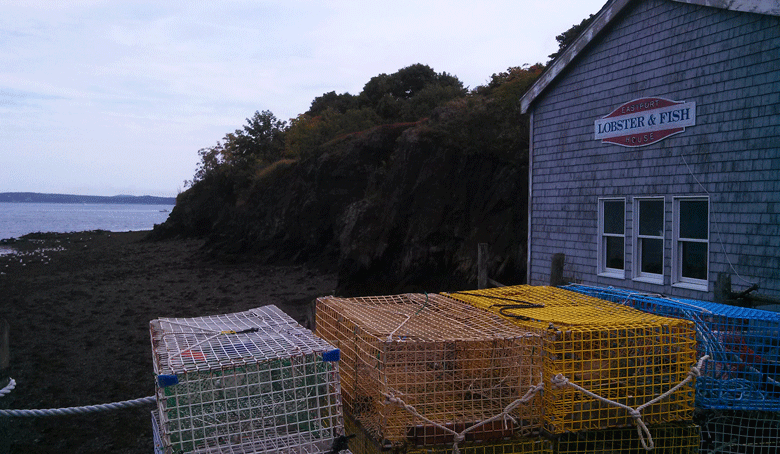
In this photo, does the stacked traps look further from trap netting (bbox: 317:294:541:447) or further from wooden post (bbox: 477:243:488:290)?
wooden post (bbox: 477:243:488:290)

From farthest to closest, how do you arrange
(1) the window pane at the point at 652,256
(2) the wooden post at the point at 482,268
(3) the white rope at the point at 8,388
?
(1) the window pane at the point at 652,256 < (2) the wooden post at the point at 482,268 < (3) the white rope at the point at 8,388

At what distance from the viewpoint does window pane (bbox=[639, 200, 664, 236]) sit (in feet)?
35.8

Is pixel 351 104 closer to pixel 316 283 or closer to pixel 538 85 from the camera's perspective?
pixel 316 283

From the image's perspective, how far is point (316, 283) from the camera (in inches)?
1017

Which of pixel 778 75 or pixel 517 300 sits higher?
pixel 778 75

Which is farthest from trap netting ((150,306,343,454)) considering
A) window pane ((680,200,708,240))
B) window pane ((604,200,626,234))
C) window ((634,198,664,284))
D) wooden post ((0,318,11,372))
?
window pane ((604,200,626,234))

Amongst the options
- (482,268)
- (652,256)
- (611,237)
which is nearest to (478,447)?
(482,268)

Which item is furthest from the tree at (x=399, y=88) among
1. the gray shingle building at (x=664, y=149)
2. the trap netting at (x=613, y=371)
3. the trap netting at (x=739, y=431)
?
the trap netting at (x=613, y=371)

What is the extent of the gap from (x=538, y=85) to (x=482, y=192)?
7.18 meters

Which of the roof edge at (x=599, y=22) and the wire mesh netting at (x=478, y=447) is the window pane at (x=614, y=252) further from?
the wire mesh netting at (x=478, y=447)

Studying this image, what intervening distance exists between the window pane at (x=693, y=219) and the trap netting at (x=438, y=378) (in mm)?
7817

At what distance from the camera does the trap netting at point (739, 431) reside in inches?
154

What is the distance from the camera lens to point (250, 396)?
10.2 ft

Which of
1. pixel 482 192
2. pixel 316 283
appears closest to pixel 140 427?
pixel 482 192
